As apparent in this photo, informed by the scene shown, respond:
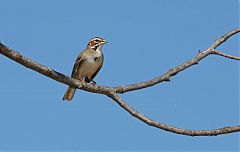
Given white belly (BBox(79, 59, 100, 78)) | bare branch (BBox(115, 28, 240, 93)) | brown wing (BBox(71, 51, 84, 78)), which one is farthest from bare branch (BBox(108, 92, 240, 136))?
brown wing (BBox(71, 51, 84, 78))

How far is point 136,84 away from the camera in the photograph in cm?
475

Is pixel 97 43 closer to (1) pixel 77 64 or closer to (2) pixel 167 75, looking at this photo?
(1) pixel 77 64

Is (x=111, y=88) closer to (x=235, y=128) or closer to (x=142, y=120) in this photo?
(x=142, y=120)

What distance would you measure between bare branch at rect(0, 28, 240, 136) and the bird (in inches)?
238

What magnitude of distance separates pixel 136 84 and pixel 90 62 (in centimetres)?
635

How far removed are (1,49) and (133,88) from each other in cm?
135

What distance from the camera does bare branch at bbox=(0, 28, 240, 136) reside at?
4250 mm

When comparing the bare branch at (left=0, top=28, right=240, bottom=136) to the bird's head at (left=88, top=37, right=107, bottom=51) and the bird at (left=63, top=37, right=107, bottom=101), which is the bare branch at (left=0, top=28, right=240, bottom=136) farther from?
the bird's head at (left=88, top=37, right=107, bottom=51)

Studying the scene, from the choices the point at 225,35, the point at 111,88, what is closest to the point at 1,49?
the point at 111,88

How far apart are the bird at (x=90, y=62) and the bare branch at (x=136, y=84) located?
603 cm

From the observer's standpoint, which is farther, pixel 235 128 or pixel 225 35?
pixel 225 35

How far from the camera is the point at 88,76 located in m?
11.1

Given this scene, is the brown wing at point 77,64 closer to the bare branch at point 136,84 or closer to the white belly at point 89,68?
the white belly at point 89,68

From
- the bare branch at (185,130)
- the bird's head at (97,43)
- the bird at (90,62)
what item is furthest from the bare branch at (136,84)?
the bird's head at (97,43)
